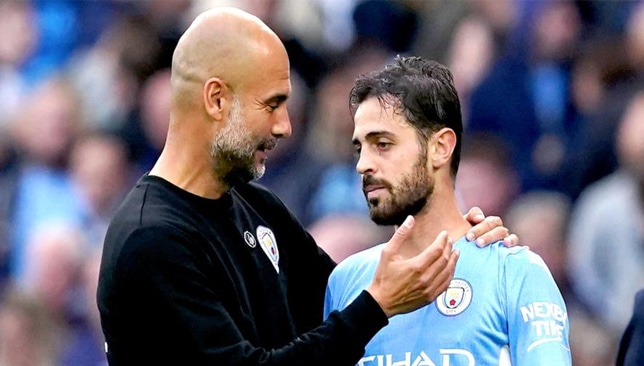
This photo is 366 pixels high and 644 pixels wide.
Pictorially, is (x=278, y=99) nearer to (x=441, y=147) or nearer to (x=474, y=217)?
(x=441, y=147)

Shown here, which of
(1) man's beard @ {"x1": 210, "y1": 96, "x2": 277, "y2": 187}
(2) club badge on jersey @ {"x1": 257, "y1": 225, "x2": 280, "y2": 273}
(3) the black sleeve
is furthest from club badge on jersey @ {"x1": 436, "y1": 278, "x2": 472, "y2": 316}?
(1) man's beard @ {"x1": 210, "y1": 96, "x2": 277, "y2": 187}

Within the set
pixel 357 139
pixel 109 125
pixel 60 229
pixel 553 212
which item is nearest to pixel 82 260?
pixel 60 229

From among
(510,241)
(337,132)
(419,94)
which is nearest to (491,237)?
(510,241)

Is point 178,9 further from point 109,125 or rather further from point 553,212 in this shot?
point 553,212

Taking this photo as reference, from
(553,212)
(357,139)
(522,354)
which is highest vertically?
(553,212)

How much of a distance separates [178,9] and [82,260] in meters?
2.15

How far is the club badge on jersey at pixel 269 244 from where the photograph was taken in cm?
558

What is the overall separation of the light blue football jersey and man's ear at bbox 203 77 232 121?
2.90ft

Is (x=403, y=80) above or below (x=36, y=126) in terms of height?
below

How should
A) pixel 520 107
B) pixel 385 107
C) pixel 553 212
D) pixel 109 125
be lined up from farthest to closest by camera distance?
pixel 109 125 < pixel 520 107 < pixel 553 212 < pixel 385 107

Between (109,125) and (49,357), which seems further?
Answer: (109,125)

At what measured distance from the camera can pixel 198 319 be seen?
5.09 meters

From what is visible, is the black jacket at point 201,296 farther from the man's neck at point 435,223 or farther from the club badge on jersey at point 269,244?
the man's neck at point 435,223

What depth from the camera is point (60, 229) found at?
32.7ft
